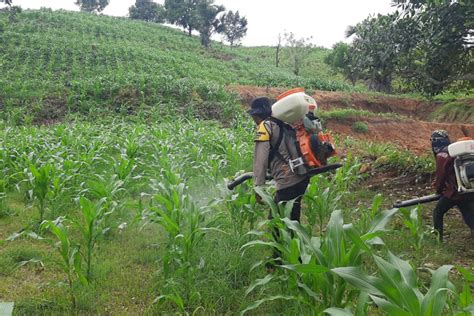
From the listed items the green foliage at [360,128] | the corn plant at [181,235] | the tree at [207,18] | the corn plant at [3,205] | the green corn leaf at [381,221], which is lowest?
the corn plant at [3,205]

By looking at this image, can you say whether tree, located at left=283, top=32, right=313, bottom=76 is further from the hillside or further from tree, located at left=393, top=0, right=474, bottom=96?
tree, located at left=393, top=0, right=474, bottom=96

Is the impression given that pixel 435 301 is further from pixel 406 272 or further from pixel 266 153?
pixel 266 153

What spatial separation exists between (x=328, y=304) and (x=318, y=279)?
6.9 inches

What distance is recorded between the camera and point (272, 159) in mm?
3586

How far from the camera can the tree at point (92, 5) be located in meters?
71.5

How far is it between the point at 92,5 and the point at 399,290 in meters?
80.7

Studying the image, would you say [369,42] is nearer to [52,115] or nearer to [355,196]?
[355,196]

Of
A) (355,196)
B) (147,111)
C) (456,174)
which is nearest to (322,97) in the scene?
(147,111)

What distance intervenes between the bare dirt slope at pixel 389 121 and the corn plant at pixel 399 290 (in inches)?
413

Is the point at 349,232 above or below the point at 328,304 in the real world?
above

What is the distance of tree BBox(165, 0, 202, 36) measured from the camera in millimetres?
49219

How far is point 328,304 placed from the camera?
7.73 ft

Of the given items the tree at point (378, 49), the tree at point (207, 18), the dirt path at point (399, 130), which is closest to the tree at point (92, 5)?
the tree at point (207, 18)

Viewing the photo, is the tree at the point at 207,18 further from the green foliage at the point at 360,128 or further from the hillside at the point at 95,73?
the green foliage at the point at 360,128
